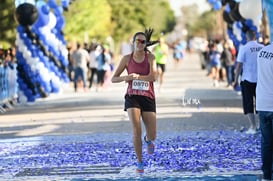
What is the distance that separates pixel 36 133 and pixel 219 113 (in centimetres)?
507

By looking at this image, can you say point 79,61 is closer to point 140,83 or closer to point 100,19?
point 140,83

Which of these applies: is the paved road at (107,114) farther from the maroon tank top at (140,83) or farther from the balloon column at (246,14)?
Result: the maroon tank top at (140,83)

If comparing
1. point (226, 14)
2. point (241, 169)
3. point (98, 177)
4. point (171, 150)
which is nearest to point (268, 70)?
point (241, 169)

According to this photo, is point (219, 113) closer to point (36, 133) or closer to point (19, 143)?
point (36, 133)

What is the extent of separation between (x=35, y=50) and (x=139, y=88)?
14413mm

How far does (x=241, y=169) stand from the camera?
34.4 feet

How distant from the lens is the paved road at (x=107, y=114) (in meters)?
16.6

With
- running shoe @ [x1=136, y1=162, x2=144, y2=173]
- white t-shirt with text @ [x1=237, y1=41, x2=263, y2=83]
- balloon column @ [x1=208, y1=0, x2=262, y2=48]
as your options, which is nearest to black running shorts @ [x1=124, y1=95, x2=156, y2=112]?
running shoe @ [x1=136, y1=162, x2=144, y2=173]

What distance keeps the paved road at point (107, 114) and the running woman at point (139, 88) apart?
17.0 ft

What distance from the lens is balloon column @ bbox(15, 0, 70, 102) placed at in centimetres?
2320

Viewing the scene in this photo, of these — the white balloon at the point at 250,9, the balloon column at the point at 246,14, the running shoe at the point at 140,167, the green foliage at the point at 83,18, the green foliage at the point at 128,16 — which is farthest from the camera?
the green foliage at the point at 128,16

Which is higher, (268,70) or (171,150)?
(268,70)

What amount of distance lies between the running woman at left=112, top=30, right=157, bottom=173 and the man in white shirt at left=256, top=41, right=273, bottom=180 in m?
1.77

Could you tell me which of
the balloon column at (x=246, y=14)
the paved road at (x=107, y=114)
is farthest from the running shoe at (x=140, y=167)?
the balloon column at (x=246, y=14)
